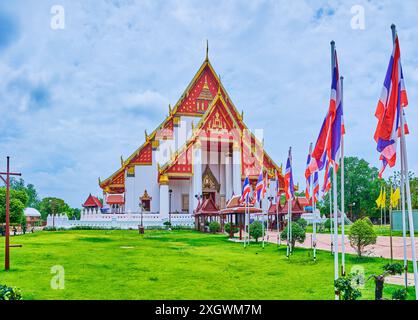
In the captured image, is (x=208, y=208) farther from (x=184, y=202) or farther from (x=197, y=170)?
(x=184, y=202)

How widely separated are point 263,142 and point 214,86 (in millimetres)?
7397

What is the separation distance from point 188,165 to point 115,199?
6991 millimetres

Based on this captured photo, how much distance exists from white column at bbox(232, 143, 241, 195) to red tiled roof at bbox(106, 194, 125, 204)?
371 inches

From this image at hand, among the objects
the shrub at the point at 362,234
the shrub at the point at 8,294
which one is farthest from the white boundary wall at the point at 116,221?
the shrub at the point at 8,294

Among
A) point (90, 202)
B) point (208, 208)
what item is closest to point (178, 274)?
point (208, 208)

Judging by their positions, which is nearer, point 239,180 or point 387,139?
point 387,139

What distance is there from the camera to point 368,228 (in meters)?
12.5

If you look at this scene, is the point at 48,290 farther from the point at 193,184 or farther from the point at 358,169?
the point at 358,169

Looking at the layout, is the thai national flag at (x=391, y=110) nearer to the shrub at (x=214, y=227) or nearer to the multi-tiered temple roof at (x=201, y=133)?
the shrub at (x=214, y=227)

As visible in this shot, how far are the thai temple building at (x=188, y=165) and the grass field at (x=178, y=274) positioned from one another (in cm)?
1879

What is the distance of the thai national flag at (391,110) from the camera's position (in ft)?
22.3

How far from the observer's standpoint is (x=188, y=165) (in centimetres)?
3334
